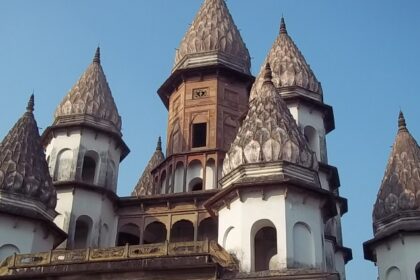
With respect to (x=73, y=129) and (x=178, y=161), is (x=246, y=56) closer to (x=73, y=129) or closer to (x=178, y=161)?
(x=178, y=161)

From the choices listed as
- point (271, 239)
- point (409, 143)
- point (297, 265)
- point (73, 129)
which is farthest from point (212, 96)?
point (297, 265)

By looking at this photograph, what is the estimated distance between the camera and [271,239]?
1125 inches

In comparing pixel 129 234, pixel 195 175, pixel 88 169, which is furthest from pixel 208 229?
pixel 88 169

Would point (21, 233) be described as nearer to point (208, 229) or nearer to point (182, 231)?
point (182, 231)

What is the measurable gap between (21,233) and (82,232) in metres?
6.05

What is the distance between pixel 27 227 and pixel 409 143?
18129 millimetres

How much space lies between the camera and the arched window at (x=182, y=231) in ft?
116

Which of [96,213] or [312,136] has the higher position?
[312,136]

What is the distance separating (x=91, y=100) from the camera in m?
38.1

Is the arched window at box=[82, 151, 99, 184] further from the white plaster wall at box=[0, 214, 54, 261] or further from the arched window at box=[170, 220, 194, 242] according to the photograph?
the white plaster wall at box=[0, 214, 54, 261]

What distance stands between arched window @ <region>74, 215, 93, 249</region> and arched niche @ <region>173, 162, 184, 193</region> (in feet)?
18.1

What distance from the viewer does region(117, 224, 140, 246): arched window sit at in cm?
3600

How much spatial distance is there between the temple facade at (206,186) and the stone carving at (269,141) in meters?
0.06

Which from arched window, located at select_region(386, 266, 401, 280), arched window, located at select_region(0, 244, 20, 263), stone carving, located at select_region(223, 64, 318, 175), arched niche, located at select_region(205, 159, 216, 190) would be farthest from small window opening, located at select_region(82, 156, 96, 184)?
arched window, located at select_region(386, 266, 401, 280)
